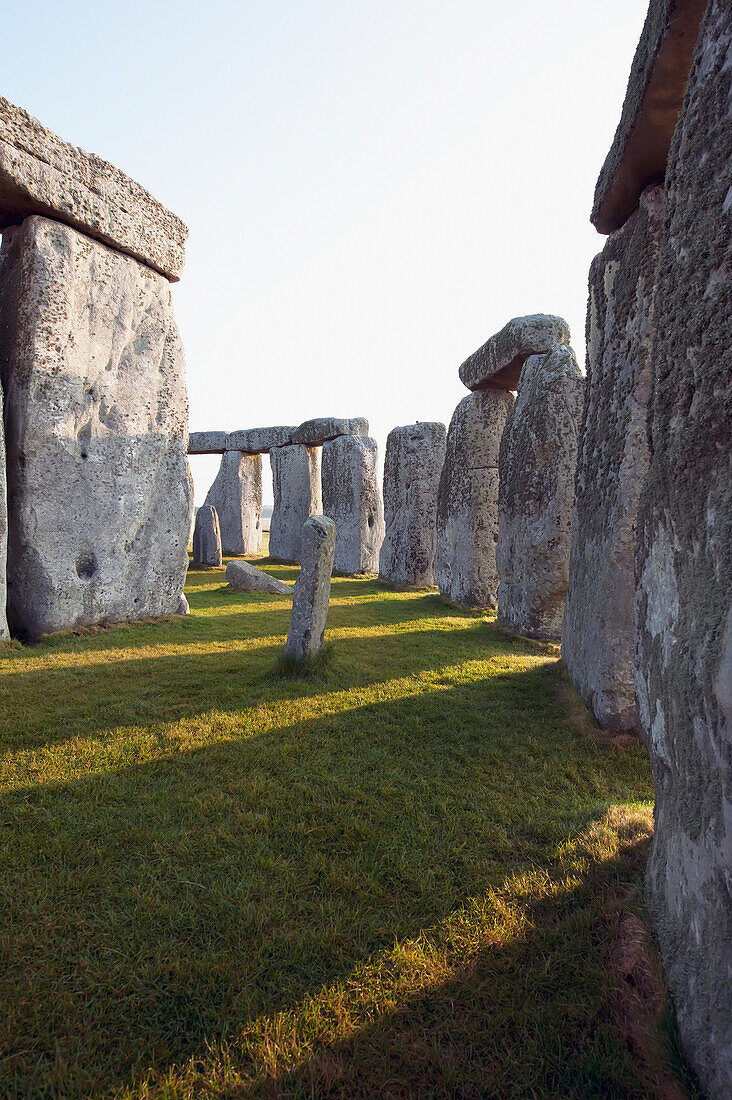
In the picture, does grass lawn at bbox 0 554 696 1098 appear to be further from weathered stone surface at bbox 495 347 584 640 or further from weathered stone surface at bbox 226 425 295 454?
weathered stone surface at bbox 226 425 295 454

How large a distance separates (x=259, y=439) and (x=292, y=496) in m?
2.05

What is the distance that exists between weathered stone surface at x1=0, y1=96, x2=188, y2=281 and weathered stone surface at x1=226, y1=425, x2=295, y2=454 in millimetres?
7588

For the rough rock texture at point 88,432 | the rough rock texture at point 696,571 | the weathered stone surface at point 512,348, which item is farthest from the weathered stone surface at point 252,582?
the rough rock texture at point 696,571

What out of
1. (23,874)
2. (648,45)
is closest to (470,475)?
(648,45)

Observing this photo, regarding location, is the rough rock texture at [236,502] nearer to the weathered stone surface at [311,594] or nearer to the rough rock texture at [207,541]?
the rough rock texture at [207,541]

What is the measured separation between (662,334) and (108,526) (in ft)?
15.8

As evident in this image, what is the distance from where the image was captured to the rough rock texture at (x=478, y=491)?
21.6 ft

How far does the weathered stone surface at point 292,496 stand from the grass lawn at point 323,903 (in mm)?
9663

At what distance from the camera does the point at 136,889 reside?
1583mm

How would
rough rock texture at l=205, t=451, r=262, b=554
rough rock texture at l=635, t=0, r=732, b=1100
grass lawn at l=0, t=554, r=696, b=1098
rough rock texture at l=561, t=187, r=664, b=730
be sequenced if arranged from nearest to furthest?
rough rock texture at l=635, t=0, r=732, b=1100 → grass lawn at l=0, t=554, r=696, b=1098 → rough rock texture at l=561, t=187, r=664, b=730 → rough rock texture at l=205, t=451, r=262, b=554

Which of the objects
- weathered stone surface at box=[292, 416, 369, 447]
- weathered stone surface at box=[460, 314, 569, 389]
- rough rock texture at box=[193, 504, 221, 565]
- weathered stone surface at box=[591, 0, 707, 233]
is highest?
weathered stone surface at box=[292, 416, 369, 447]

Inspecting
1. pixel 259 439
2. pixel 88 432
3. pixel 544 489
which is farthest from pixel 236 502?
pixel 544 489

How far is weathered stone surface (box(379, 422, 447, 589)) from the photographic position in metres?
8.73

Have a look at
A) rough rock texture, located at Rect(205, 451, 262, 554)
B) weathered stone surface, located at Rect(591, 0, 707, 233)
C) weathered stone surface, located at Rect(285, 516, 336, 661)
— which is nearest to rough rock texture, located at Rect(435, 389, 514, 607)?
weathered stone surface, located at Rect(285, 516, 336, 661)
